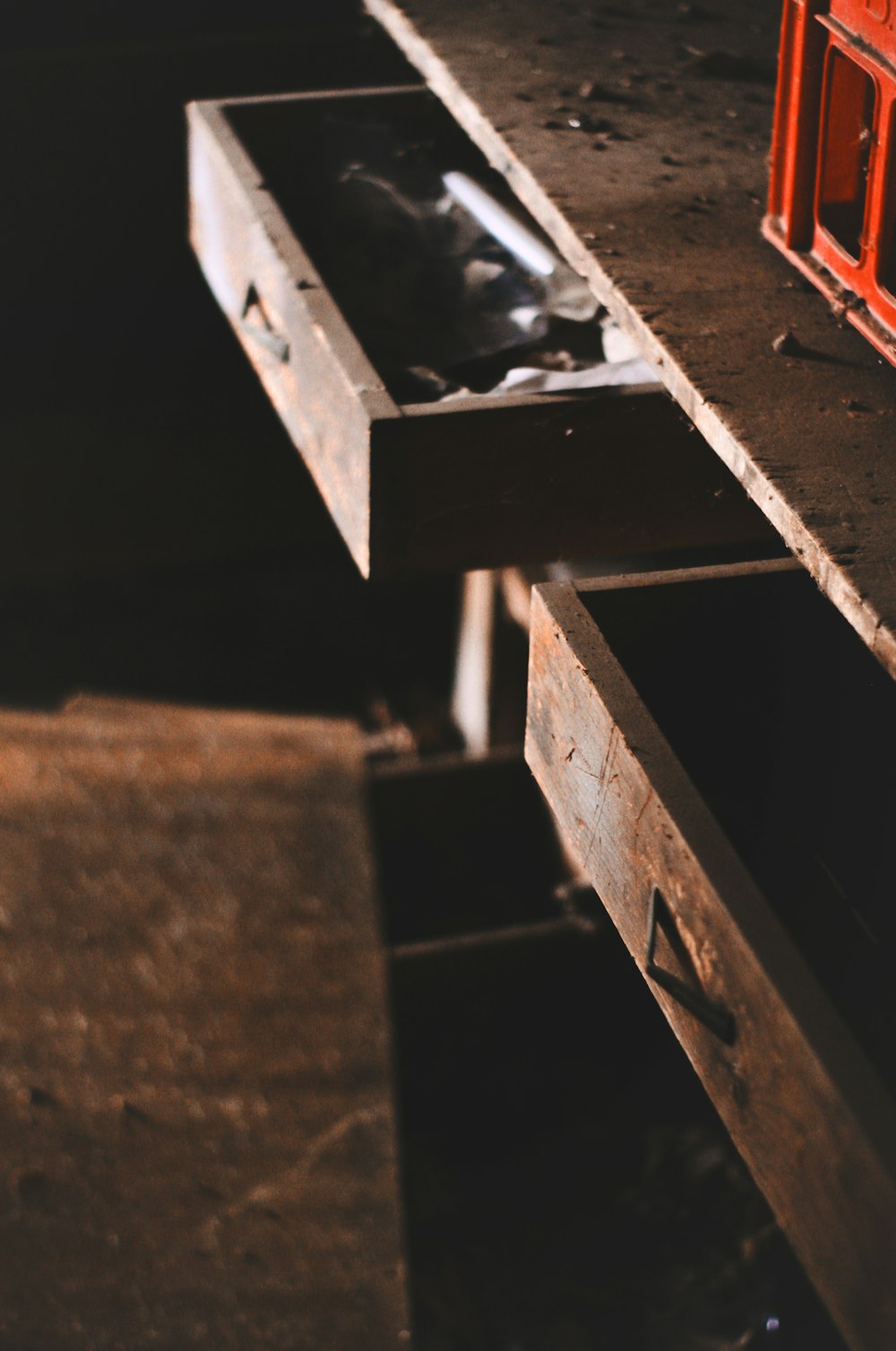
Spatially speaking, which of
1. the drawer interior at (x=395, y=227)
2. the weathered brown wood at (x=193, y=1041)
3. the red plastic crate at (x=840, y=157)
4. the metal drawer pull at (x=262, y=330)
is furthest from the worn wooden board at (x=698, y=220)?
the weathered brown wood at (x=193, y=1041)

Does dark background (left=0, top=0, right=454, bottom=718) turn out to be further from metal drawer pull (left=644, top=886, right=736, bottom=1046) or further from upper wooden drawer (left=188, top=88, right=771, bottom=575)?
metal drawer pull (left=644, top=886, right=736, bottom=1046)

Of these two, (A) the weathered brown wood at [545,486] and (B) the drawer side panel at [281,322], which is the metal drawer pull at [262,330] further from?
(A) the weathered brown wood at [545,486]

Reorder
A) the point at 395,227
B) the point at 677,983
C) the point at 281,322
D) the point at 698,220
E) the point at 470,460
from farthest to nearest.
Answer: the point at 395,227
the point at 281,322
the point at 698,220
the point at 470,460
the point at 677,983

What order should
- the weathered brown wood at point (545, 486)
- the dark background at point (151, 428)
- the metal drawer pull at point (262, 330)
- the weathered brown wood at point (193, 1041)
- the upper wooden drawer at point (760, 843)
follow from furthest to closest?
the dark background at point (151, 428)
the weathered brown wood at point (193, 1041)
the metal drawer pull at point (262, 330)
the weathered brown wood at point (545, 486)
the upper wooden drawer at point (760, 843)

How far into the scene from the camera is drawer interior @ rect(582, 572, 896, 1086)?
51.9 inches

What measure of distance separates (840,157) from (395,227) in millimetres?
627

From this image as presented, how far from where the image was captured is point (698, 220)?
140cm

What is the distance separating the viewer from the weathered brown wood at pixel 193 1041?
5.60 ft

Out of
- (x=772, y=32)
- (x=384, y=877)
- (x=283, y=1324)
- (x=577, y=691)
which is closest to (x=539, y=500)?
(x=577, y=691)

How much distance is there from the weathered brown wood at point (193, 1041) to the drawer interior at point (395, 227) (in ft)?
3.07

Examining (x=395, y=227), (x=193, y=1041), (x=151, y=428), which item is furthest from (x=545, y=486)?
(x=151, y=428)

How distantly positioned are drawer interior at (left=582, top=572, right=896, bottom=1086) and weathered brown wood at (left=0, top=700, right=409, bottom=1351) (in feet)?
2.25

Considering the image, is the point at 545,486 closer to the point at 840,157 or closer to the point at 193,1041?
the point at 840,157

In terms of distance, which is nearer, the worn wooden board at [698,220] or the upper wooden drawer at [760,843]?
the upper wooden drawer at [760,843]
